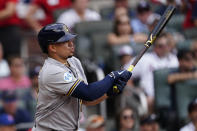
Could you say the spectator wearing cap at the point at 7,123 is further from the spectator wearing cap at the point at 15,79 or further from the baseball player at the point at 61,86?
the baseball player at the point at 61,86

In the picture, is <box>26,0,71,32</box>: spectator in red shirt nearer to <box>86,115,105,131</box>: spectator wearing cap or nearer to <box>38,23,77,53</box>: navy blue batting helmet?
<box>86,115,105,131</box>: spectator wearing cap

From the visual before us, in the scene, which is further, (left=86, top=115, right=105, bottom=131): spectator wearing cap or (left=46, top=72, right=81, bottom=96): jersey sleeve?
(left=86, top=115, right=105, bottom=131): spectator wearing cap

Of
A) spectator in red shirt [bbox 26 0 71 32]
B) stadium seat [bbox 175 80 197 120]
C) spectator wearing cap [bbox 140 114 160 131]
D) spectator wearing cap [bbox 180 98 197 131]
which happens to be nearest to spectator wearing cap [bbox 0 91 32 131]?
spectator wearing cap [bbox 140 114 160 131]

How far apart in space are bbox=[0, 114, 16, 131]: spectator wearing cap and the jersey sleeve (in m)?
2.87

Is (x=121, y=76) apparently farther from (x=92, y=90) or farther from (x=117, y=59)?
(x=117, y=59)

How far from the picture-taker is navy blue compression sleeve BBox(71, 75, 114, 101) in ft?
16.4

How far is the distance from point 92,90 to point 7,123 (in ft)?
10.1

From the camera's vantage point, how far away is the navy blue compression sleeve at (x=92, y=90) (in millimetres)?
5000

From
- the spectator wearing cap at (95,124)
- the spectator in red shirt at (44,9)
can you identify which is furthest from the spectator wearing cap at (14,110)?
the spectator in red shirt at (44,9)

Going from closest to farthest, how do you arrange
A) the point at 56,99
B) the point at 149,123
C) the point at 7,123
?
the point at 56,99 → the point at 7,123 → the point at 149,123

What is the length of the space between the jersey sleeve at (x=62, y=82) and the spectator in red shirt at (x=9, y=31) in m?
4.71

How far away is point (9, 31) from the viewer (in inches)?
381

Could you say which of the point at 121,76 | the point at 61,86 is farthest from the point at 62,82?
the point at 121,76

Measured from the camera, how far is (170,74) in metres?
8.45
